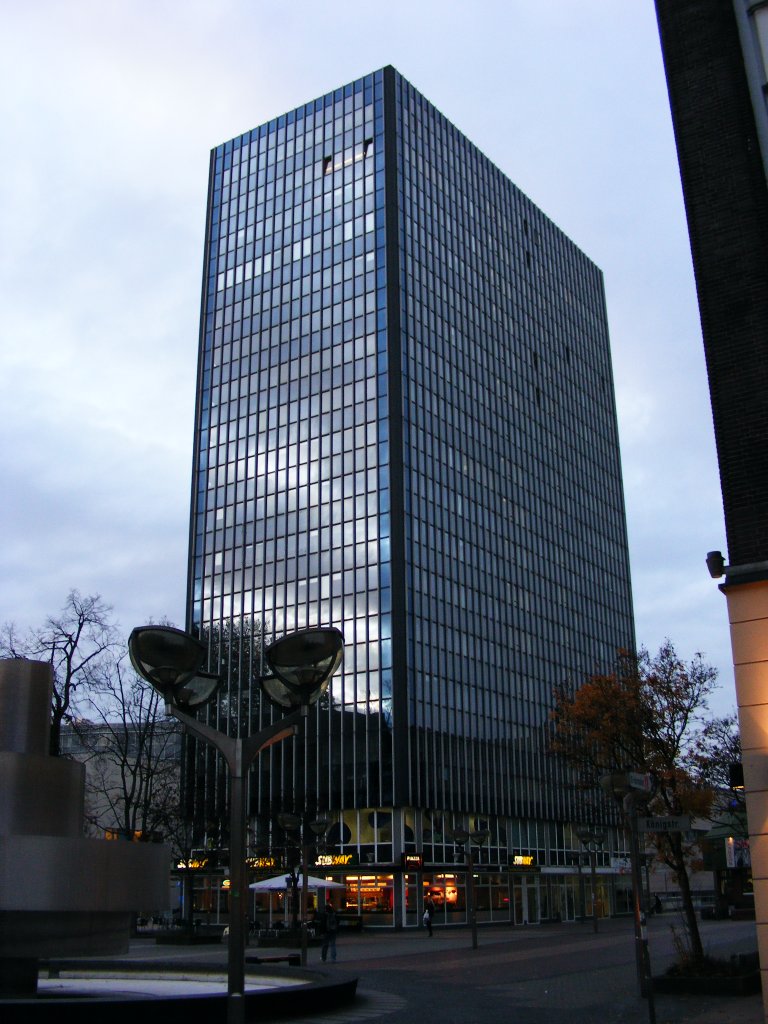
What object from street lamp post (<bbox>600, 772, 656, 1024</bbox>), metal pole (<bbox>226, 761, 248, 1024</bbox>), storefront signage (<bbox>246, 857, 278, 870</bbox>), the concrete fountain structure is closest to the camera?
metal pole (<bbox>226, 761, 248, 1024</bbox>)

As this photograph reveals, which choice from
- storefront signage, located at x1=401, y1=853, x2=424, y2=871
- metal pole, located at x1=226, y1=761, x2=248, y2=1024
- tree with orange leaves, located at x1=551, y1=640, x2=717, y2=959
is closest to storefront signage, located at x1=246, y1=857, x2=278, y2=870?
storefront signage, located at x1=401, y1=853, x2=424, y2=871

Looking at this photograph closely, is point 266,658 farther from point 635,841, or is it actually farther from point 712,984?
point 712,984

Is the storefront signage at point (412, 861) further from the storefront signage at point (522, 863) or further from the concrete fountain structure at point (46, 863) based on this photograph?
the concrete fountain structure at point (46, 863)

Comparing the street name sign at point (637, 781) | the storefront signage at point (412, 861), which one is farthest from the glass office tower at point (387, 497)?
the street name sign at point (637, 781)

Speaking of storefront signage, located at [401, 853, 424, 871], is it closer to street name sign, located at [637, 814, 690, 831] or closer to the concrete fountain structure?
street name sign, located at [637, 814, 690, 831]

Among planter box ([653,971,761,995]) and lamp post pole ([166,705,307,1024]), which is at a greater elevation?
lamp post pole ([166,705,307,1024])

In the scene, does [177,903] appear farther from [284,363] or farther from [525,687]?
[284,363]

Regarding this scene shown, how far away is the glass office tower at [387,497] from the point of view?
69.4 metres

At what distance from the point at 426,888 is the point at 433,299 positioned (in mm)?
43552

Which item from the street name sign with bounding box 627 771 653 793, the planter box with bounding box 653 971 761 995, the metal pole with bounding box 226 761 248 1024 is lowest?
the planter box with bounding box 653 971 761 995

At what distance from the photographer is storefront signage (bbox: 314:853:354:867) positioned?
66250 millimetres

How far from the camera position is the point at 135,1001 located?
49.8 ft

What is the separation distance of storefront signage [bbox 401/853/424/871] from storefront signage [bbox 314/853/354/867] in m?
3.54

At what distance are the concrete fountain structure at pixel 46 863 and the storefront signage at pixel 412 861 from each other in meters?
51.0
